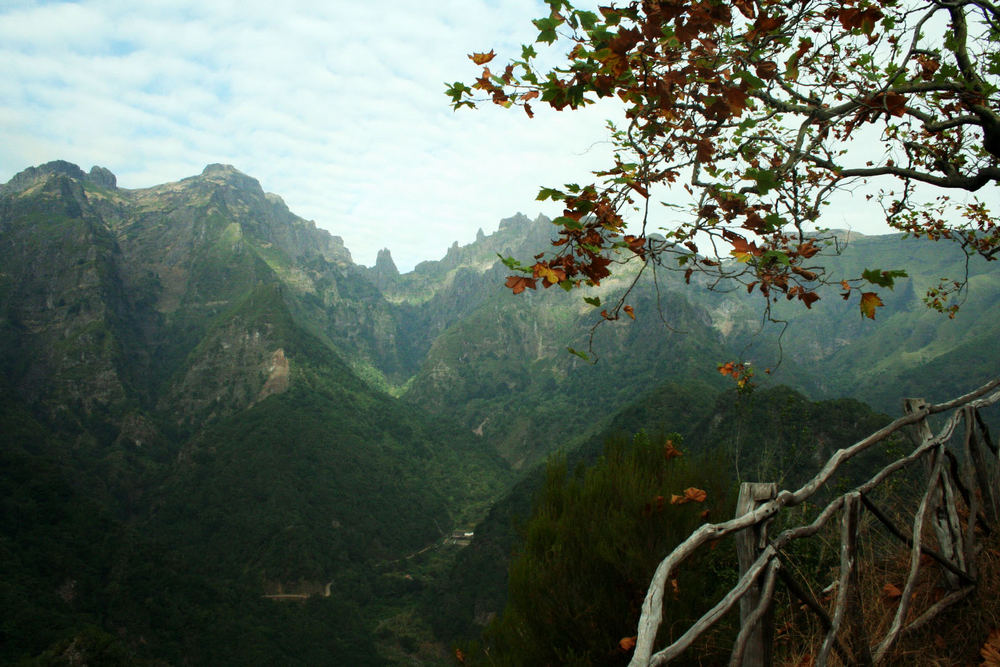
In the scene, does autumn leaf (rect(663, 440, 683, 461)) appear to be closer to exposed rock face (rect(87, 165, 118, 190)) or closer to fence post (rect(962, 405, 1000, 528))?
fence post (rect(962, 405, 1000, 528))

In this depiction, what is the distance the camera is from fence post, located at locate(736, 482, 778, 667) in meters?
2.14

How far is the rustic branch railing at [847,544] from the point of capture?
1.93 metres

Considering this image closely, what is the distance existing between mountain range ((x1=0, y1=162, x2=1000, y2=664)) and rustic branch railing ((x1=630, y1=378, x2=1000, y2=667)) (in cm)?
4012

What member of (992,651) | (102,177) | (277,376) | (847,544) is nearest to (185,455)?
(277,376)

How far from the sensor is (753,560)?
2254 mm

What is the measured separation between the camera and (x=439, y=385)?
6885 inches

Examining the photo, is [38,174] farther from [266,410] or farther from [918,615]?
[918,615]

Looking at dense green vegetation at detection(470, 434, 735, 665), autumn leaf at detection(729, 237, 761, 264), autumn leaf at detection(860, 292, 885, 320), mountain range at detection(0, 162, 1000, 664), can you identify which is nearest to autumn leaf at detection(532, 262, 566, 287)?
autumn leaf at detection(729, 237, 761, 264)

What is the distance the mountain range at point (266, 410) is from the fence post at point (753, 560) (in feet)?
140

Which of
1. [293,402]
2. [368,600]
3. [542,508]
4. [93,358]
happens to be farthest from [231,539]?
[542,508]

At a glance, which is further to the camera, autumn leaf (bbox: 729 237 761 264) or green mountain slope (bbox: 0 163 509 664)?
green mountain slope (bbox: 0 163 509 664)

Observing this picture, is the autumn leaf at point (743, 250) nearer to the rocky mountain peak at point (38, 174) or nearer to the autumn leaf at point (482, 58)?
the autumn leaf at point (482, 58)

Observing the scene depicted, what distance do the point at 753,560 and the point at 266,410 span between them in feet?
388

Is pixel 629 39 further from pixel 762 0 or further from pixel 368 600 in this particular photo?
pixel 368 600
